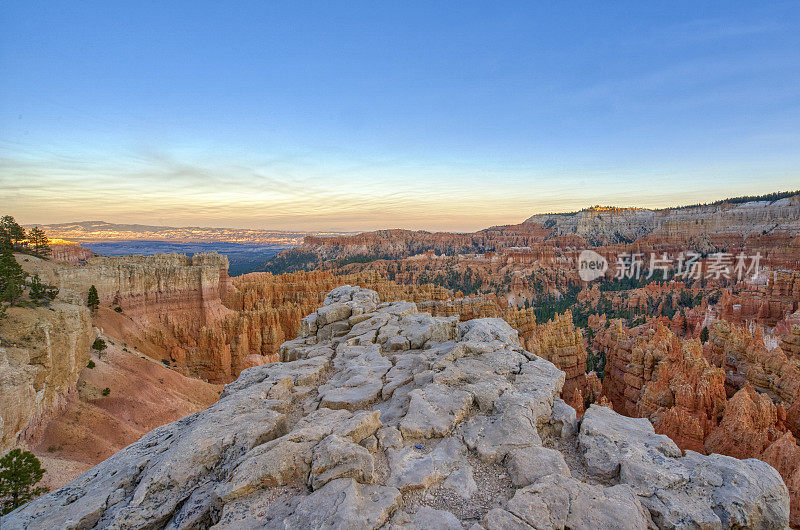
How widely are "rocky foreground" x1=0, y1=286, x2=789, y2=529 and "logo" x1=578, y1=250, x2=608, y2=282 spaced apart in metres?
99.4

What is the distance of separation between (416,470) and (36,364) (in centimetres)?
1824

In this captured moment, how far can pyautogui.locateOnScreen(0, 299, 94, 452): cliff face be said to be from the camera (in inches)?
450

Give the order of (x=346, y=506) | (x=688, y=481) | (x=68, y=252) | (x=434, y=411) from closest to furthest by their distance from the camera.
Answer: (x=346, y=506), (x=688, y=481), (x=434, y=411), (x=68, y=252)

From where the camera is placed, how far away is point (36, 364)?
1406 cm

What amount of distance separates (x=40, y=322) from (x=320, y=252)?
14870 cm

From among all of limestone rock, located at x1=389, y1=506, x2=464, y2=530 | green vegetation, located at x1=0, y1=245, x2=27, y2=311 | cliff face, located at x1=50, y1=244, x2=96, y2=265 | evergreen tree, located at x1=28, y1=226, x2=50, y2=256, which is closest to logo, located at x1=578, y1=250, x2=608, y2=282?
limestone rock, located at x1=389, y1=506, x2=464, y2=530

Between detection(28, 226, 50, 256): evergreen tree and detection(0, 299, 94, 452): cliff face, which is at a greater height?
detection(28, 226, 50, 256): evergreen tree

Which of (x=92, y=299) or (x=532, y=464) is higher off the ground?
(x=532, y=464)

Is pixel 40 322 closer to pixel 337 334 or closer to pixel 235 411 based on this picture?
pixel 337 334

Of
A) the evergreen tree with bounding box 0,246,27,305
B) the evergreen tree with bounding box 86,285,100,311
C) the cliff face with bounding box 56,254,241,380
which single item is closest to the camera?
the evergreen tree with bounding box 0,246,27,305

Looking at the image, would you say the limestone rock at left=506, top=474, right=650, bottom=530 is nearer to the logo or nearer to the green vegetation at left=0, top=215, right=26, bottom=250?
the green vegetation at left=0, top=215, right=26, bottom=250

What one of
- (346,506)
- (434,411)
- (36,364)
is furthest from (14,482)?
(434,411)

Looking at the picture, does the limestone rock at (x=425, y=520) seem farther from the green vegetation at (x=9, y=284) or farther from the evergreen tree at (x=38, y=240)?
the evergreen tree at (x=38, y=240)

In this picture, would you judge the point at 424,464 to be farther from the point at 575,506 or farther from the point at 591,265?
the point at 591,265
